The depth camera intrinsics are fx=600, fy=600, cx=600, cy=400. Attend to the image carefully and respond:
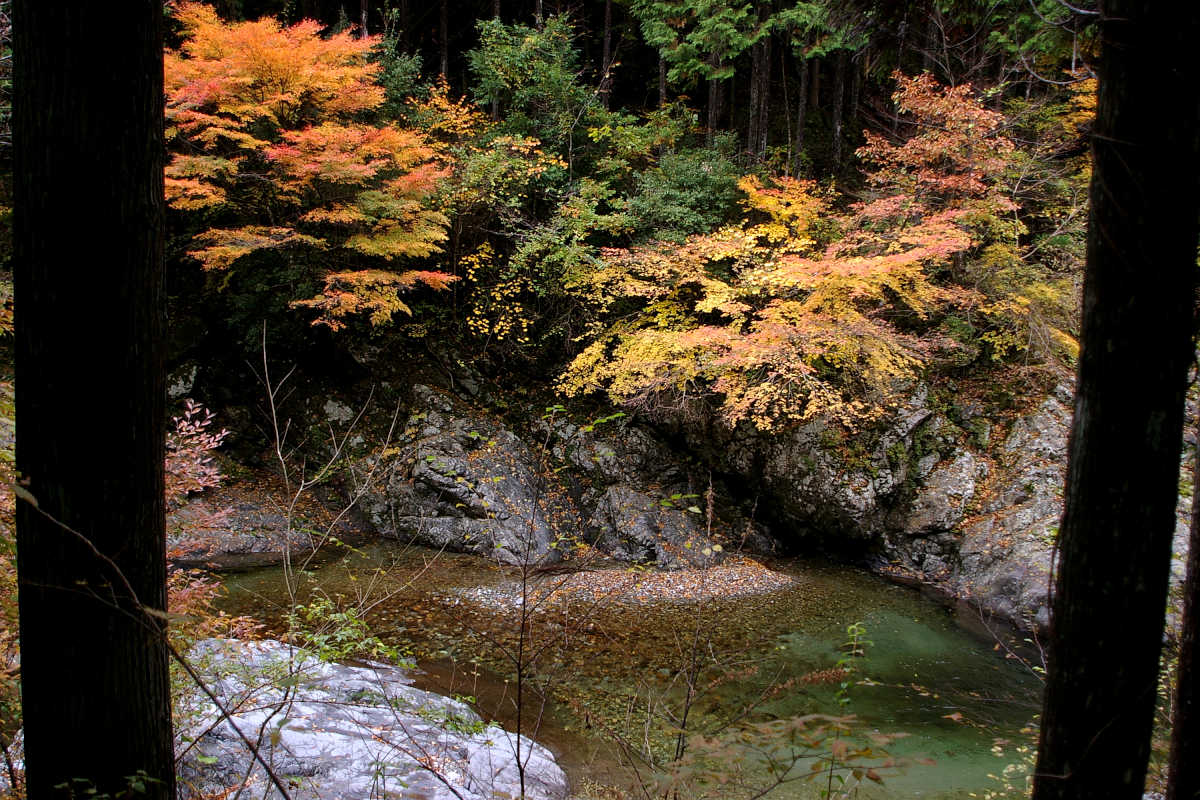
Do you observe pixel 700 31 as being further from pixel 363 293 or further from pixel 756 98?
pixel 363 293

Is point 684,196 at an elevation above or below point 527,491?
above

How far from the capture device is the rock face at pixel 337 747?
3223 mm

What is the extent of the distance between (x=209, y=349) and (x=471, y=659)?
A: 809cm

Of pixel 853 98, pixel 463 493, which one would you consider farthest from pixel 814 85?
pixel 463 493

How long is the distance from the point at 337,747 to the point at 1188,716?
4225 mm

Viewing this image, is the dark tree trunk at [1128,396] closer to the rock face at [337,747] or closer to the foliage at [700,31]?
the rock face at [337,747]

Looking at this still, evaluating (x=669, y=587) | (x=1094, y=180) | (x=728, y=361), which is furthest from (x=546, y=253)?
(x=1094, y=180)

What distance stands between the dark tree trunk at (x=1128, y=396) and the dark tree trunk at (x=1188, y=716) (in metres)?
0.58

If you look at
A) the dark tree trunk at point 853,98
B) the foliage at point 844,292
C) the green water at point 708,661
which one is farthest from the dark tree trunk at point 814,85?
the green water at point 708,661

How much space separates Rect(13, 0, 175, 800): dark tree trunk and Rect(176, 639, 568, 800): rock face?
128 cm

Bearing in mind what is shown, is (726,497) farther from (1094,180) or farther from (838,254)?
(1094,180)

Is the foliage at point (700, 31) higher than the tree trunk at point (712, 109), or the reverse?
the foliage at point (700, 31)

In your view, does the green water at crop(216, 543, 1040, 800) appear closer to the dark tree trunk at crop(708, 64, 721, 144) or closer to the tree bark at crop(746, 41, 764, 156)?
the tree bark at crop(746, 41, 764, 156)

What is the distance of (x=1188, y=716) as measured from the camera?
2029mm
